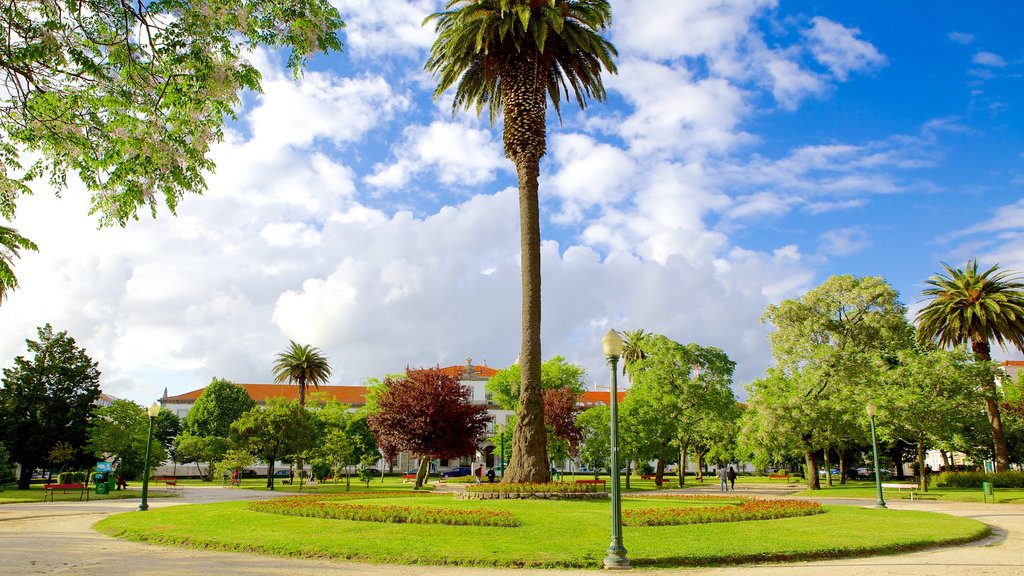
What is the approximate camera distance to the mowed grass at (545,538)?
12.5 metres

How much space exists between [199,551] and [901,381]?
3833 centimetres

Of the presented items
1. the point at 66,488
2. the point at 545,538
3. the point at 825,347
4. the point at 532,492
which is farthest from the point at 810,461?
the point at 66,488

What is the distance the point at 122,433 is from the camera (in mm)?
44156

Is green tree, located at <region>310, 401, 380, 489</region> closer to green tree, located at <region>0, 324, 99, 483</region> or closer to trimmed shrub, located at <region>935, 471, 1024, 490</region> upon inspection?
green tree, located at <region>0, 324, 99, 483</region>

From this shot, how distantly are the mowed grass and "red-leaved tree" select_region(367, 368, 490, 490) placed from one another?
1839 cm

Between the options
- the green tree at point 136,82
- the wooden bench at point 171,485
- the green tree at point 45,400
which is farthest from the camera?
the green tree at point 45,400

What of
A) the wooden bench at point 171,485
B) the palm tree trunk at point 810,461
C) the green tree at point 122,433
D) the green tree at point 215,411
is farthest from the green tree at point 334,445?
the palm tree trunk at point 810,461

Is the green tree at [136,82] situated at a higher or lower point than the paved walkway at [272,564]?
higher

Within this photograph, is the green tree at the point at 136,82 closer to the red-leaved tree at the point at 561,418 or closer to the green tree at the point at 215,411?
the red-leaved tree at the point at 561,418

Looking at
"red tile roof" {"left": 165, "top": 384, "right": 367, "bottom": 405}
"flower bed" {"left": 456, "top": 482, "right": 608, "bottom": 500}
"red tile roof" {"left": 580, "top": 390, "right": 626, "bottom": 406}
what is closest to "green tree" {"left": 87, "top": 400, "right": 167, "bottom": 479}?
"flower bed" {"left": 456, "top": 482, "right": 608, "bottom": 500}

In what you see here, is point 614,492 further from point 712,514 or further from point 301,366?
point 301,366

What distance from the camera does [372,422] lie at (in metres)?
39.8

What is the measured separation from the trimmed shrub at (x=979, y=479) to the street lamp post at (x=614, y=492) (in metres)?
37.3

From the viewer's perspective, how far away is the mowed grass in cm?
1246
